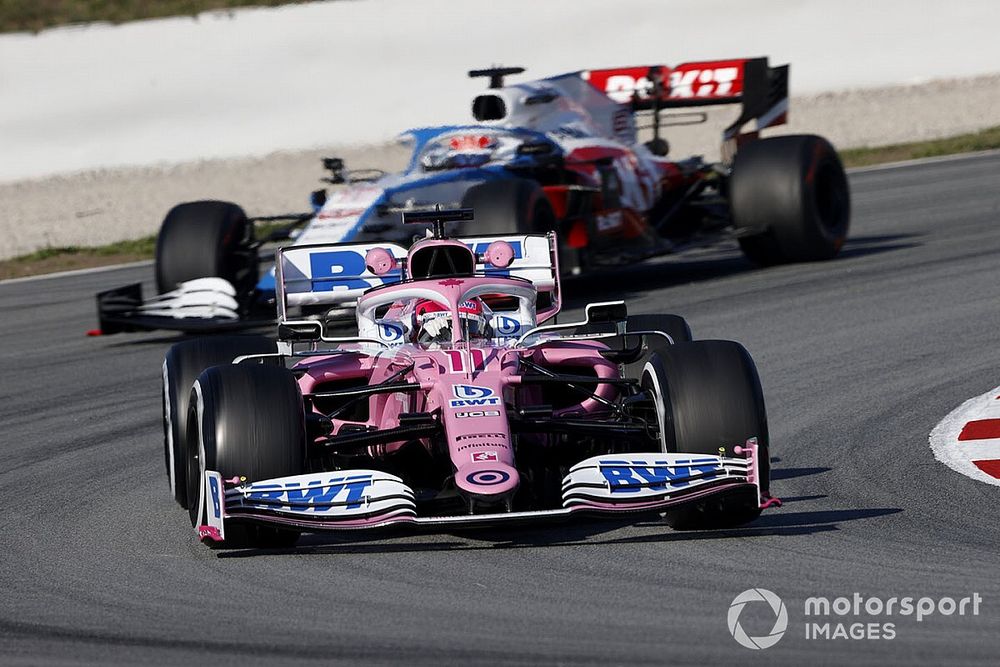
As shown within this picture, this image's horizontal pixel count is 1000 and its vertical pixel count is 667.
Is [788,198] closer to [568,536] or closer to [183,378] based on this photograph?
[183,378]

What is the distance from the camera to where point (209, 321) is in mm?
14703

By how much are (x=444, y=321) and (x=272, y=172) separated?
26116mm

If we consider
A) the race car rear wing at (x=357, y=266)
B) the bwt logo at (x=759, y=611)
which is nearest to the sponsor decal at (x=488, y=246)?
the race car rear wing at (x=357, y=266)

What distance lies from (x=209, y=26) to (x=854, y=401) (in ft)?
131

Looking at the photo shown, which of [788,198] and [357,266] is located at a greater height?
[357,266]

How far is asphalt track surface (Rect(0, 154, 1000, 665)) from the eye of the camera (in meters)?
5.97

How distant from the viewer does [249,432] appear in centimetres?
727

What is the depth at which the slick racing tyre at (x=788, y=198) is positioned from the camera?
673 inches

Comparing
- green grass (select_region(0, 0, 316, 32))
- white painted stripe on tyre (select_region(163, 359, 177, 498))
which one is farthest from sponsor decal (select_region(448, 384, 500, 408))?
green grass (select_region(0, 0, 316, 32))

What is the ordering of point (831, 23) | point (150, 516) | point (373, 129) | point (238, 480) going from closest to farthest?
point (238, 480)
point (150, 516)
point (373, 129)
point (831, 23)

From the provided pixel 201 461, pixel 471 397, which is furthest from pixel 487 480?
pixel 201 461

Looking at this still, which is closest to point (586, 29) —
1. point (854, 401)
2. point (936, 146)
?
point (936, 146)

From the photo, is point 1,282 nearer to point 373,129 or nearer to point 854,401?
point 854,401

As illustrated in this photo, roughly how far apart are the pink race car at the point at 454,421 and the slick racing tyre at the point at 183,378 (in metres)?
0.01
